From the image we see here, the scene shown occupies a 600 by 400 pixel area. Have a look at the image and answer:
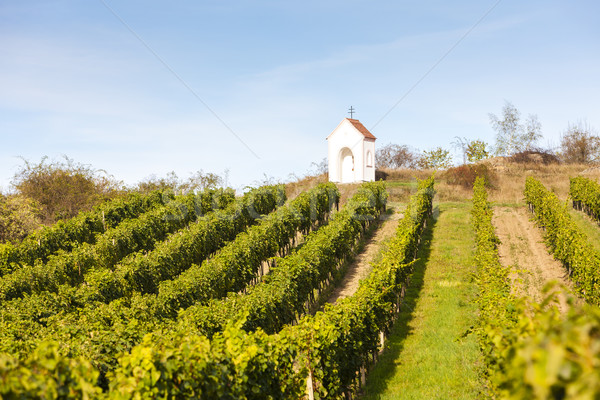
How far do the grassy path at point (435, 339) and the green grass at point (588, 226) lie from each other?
5678 mm

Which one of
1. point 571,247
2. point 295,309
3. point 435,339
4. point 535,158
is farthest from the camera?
point 535,158

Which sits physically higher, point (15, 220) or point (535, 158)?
point (535, 158)

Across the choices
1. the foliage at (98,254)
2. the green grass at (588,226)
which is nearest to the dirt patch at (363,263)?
the green grass at (588,226)

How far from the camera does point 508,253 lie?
843 inches

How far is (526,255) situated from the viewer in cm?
2089

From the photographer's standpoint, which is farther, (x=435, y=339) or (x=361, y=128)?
(x=361, y=128)

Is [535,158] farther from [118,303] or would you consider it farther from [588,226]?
[118,303]

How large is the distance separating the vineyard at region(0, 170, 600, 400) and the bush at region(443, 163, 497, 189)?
290 inches

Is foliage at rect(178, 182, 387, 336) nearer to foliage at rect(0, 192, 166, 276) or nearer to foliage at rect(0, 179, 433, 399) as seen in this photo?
foliage at rect(0, 179, 433, 399)

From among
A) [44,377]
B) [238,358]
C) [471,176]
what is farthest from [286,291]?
[471,176]

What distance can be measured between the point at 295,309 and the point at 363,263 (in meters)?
8.14

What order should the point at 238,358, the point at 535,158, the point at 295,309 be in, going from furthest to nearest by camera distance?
the point at 535,158, the point at 295,309, the point at 238,358

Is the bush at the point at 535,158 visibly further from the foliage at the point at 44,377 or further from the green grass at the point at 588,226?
the foliage at the point at 44,377

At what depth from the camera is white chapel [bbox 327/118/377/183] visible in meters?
40.5
